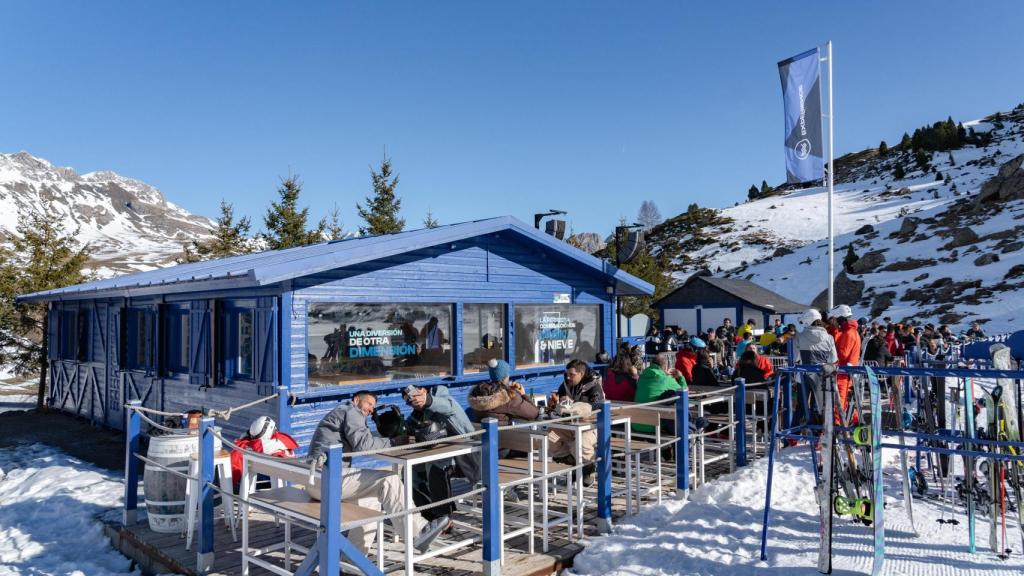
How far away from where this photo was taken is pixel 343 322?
30.3 ft

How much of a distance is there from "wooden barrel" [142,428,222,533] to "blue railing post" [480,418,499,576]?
9.24 ft

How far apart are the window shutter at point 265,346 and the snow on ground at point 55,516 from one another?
204 centimetres

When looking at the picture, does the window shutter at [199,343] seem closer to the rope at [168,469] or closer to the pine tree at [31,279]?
the rope at [168,469]

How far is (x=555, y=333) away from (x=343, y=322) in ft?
14.7

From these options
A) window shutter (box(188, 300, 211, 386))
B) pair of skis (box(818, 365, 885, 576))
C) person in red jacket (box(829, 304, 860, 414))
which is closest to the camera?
pair of skis (box(818, 365, 885, 576))

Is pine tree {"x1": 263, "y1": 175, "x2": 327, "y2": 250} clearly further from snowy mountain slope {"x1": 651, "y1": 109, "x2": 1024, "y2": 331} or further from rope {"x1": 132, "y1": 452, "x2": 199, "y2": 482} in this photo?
snowy mountain slope {"x1": 651, "y1": 109, "x2": 1024, "y2": 331}

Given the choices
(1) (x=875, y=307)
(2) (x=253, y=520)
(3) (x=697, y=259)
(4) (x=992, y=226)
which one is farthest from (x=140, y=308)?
(3) (x=697, y=259)

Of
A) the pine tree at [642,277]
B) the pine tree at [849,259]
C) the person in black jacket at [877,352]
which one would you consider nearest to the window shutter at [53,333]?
the person in black jacket at [877,352]

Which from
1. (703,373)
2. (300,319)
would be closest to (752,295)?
(703,373)

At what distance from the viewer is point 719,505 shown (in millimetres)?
6512

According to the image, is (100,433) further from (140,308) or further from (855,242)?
(855,242)

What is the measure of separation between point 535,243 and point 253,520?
650 centimetres

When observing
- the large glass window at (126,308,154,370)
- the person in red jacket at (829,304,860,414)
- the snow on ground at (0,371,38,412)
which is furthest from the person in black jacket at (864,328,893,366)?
the snow on ground at (0,371,38,412)

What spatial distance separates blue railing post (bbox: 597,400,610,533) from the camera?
20.1 ft
